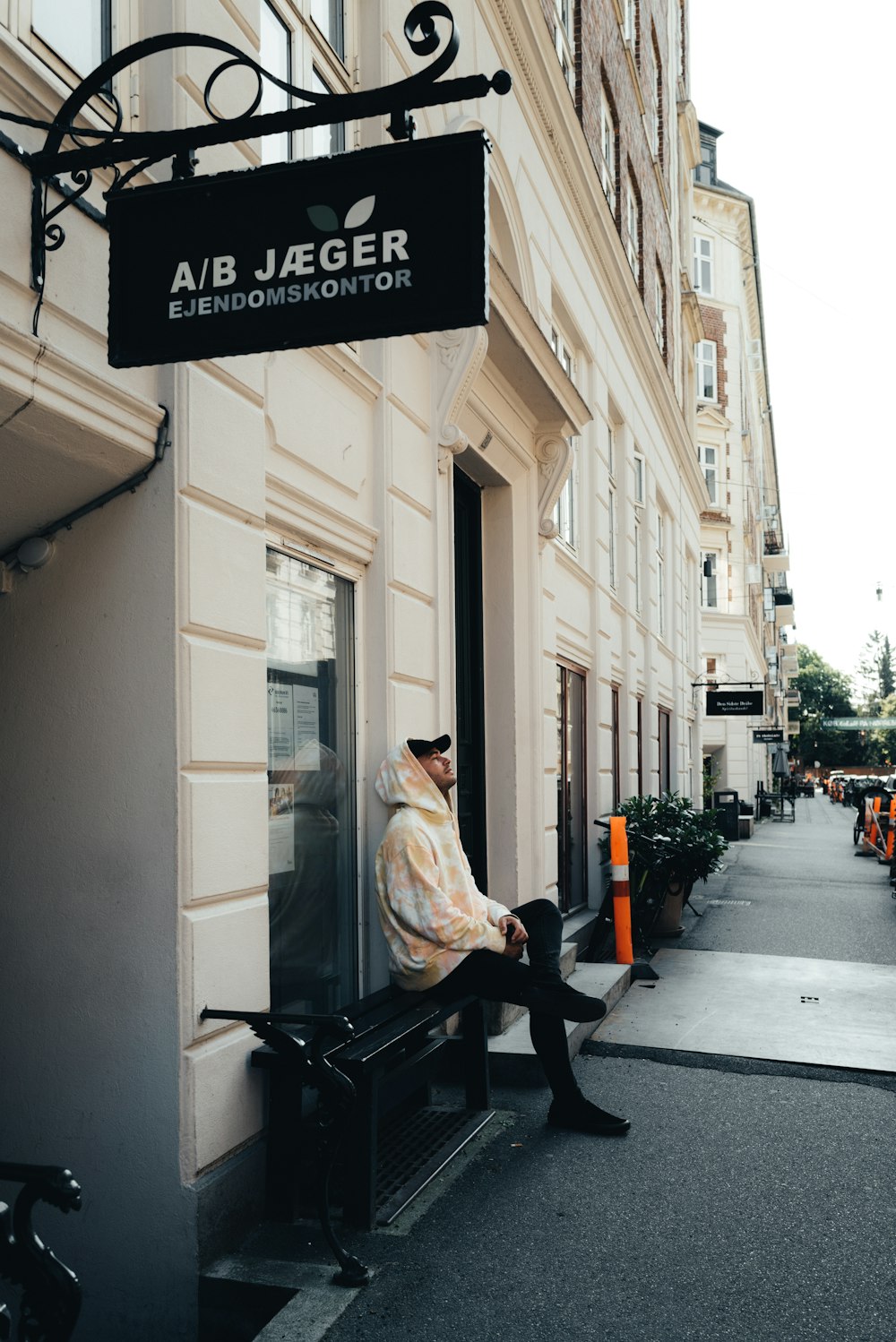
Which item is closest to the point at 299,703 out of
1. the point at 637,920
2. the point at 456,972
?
the point at 456,972

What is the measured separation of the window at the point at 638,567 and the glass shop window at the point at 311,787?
10764 mm

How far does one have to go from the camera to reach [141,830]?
Answer: 4.13 meters

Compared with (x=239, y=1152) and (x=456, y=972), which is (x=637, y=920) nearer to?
(x=456, y=972)

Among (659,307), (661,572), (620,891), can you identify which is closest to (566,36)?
(659,307)

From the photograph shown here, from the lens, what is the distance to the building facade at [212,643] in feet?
13.2

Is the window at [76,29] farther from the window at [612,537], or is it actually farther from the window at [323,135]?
the window at [612,537]

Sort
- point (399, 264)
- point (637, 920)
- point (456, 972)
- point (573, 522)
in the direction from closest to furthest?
point (399, 264), point (456, 972), point (637, 920), point (573, 522)

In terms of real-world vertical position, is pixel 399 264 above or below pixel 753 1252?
above

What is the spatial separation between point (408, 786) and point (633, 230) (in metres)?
13.3

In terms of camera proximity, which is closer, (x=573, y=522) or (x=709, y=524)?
(x=573, y=522)

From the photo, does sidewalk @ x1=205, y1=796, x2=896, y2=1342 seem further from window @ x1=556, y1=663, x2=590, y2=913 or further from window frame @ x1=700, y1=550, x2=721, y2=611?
window frame @ x1=700, y1=550, x2=721, y2=611

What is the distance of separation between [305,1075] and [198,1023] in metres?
0.41

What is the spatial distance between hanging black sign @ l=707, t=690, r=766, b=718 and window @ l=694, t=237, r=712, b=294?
20.3 m

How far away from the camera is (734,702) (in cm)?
2500
